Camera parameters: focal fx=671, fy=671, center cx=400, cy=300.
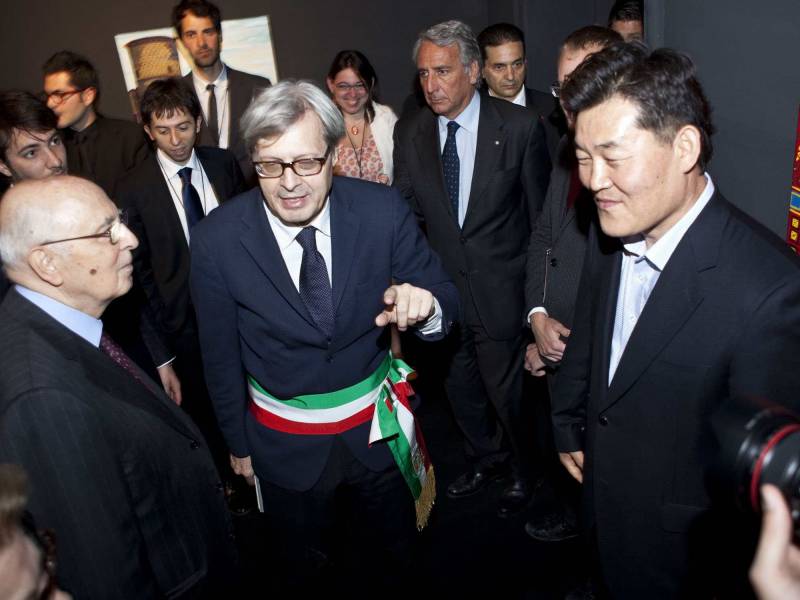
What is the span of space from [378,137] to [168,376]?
197 cm

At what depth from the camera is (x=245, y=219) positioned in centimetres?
207

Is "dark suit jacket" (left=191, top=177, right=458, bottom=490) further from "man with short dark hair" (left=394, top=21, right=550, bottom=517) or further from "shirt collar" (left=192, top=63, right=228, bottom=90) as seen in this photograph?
"shirt collar" (left=192, top=63, right=228, bottom=90)

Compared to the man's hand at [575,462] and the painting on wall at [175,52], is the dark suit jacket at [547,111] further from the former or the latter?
the painting on wall at [175,52]

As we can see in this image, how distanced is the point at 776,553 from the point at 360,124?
11.6ft

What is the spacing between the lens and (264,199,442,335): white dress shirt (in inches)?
81.5

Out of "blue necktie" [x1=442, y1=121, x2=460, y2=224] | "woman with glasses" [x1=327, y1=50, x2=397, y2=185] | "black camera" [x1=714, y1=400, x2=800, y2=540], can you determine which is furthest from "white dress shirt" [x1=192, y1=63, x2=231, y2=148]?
"black camera" [x1=714, y1=400, x2=800, y2=540]

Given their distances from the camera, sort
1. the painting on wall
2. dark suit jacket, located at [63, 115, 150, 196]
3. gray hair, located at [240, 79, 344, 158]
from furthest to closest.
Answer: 1. the painting on wall
2. dark suit jacket, located at [63, 115, 150, 196]
3. gray hair, located at [240, 79, 344, 158]

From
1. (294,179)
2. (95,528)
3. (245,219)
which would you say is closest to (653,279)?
(294,179)

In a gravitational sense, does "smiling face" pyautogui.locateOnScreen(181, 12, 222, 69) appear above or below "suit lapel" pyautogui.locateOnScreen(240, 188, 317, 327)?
above

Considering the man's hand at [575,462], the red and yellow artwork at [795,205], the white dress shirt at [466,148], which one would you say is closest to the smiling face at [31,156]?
the white dress shirt at [466,148]

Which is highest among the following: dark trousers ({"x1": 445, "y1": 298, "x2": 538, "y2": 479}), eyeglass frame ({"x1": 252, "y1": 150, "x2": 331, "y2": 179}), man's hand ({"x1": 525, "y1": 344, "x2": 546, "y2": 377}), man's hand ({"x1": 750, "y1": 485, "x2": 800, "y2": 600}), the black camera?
eyeglass frame ({"x1": 252, "y1": 150, "x2": 331, "y2": 179})

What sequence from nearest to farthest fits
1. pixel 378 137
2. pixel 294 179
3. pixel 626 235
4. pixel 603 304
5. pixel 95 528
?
pixel 95 528, pixel 626 235, pixel 603 304, pixel 294 179, pixel 378 137

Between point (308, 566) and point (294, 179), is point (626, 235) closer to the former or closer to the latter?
point (294, 179)

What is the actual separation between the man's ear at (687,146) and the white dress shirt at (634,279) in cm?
10
